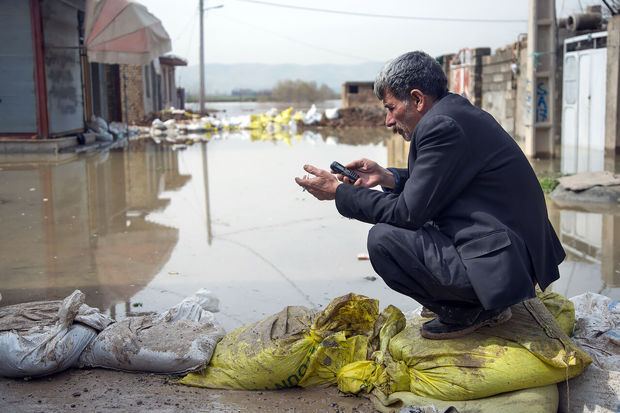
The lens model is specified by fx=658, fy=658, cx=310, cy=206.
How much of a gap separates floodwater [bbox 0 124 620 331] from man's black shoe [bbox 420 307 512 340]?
4.61 feet

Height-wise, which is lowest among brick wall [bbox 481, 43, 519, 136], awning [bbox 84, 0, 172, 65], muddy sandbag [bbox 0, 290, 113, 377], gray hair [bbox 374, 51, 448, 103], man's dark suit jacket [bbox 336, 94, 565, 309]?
muddy sandbag [bbox 0, 290, 113, 377]

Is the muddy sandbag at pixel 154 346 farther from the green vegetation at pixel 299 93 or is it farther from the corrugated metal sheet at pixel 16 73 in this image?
the green vegetation at pixel 299 93

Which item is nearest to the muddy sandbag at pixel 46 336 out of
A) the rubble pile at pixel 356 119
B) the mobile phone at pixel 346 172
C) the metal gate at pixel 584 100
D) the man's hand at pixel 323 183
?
the man's hand at pixel 323 183

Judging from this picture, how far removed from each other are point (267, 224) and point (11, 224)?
2.55m

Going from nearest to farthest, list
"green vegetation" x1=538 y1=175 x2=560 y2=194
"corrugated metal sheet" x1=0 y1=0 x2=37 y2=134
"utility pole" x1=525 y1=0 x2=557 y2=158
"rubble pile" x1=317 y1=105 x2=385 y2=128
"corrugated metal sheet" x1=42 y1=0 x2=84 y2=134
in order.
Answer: "green vegetation" x1=538 y1=175 x2=560 y2=194
"utility pole" x1=525 y1=0 x2=557 y2=158
"corrugated metal sheet" x1=0 y1=0 x2=37 y2=134
"corrugated metal sheet" x1=42 y1=0 x2=84 y2=134
"rubble pile" x1=317 y1=105 x2=385 y2=128

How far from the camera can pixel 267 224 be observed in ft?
21.9

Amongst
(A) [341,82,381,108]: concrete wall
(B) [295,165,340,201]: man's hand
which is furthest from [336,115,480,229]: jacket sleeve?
(A) [341,82,381,108]: concrete wall

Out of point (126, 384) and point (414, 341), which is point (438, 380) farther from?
point (126, 384)

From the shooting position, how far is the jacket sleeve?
8.21 ft

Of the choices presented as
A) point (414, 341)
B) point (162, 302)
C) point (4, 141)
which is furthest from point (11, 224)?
point (4, 141)

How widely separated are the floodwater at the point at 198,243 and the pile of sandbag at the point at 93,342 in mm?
668

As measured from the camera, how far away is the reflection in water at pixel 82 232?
4.58 m

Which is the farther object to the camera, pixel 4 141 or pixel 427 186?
pixel 4 141

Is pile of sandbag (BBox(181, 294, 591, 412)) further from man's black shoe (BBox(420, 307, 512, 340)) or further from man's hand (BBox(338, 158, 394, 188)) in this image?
man's hand (BBox(338, 158, 394, 188))
